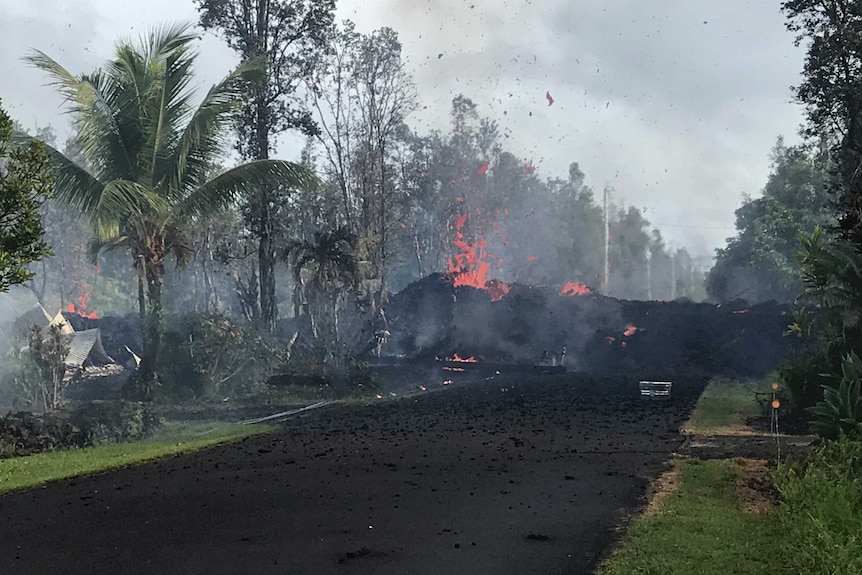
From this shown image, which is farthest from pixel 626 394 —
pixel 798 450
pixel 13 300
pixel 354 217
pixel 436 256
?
pixel 436 256

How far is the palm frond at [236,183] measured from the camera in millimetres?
19328

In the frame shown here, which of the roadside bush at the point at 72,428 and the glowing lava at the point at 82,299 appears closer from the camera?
the roadside bush at the point at 72,428

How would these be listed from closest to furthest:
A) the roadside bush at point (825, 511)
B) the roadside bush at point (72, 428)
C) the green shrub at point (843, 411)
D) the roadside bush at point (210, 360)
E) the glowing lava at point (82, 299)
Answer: the roadside bush at point (825, 511) < the green shrub at point (843, 411) < the roadside bush at point (72, 428) < the roadside bush at point (210, 360) < the glowing lava at point (82, 299)

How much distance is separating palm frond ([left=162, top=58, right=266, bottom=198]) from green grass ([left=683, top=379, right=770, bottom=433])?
39.1 feet

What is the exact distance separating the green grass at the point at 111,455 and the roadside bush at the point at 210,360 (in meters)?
4.61

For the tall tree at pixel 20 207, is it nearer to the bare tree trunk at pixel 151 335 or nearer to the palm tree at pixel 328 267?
the bare tree trunk at pixel 151 335

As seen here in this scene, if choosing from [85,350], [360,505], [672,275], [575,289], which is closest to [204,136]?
[85,350]

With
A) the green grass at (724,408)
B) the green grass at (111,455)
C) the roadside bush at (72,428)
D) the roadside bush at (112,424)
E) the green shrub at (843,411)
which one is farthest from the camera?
the green grass at (724,408)

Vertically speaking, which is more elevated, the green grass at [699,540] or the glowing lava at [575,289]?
the glowing lava at [575,289]

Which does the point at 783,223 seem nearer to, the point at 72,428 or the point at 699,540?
the point at 72,428

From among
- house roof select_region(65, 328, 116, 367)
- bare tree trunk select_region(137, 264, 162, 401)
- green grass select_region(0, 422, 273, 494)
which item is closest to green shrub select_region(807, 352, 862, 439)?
green grass select_region(0, 422, 273, 494)

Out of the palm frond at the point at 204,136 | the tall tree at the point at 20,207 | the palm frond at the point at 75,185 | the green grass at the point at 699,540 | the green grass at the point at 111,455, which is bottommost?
the green grass at the point at 111,455

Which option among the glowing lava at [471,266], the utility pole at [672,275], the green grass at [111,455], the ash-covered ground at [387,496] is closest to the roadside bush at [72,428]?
the green grass at [111,455]

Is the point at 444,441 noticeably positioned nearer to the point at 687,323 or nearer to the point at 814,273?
the point at 814,273
